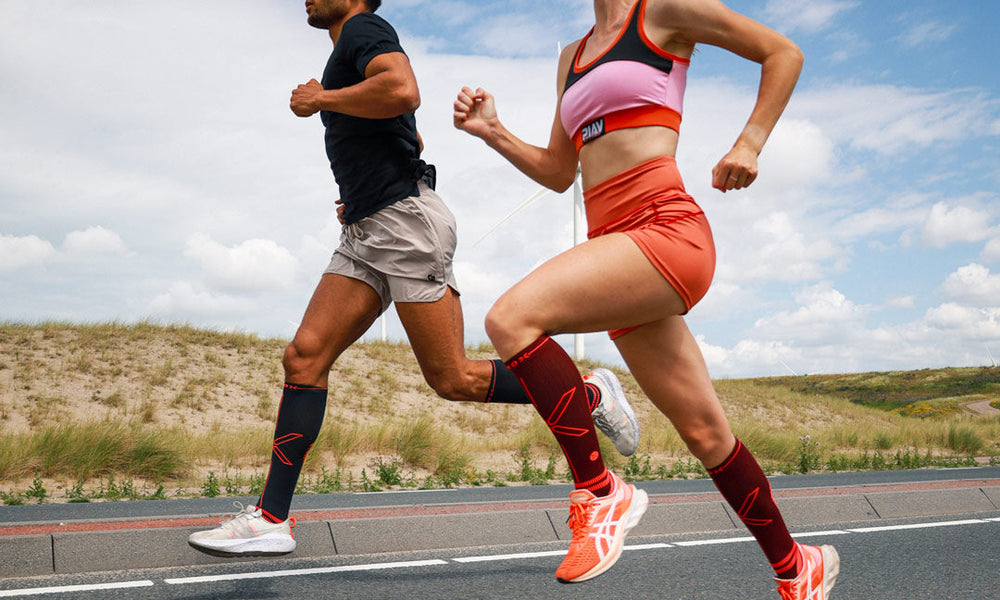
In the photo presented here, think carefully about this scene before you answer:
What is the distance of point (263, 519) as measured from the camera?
3996 mm

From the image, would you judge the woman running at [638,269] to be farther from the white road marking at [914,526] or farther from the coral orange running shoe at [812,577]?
the white road marking at [914,526]

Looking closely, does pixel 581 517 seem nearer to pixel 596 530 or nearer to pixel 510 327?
pixel 596 530

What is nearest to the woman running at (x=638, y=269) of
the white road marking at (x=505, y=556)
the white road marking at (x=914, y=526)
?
the white road marking at (x=505, y=556)

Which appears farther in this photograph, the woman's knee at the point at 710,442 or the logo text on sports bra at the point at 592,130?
the woman's knee at the point at 710,442

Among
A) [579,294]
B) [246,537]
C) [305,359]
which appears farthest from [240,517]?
[579,294]

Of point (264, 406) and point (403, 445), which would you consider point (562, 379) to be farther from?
point (264, 406)

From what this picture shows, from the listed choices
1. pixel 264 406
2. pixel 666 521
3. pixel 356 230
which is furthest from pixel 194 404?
pixel 356 230

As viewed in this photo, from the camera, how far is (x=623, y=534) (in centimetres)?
259

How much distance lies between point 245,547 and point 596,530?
1907 millimetres

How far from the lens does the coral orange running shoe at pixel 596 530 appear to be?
2.47 metres

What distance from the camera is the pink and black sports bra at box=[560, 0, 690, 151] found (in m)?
2.71

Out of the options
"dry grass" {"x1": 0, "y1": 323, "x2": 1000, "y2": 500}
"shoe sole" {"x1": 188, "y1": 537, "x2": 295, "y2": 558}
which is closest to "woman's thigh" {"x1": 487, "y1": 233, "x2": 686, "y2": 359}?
"shoe sole" {"x1": 188, "y1": 537, "x2": 295, "y2": 558}

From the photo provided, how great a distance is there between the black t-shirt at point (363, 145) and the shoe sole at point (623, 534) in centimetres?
197

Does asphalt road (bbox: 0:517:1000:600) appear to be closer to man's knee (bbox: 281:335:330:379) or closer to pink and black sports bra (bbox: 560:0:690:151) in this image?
man's knee (bbox: 281:335:330:379)
